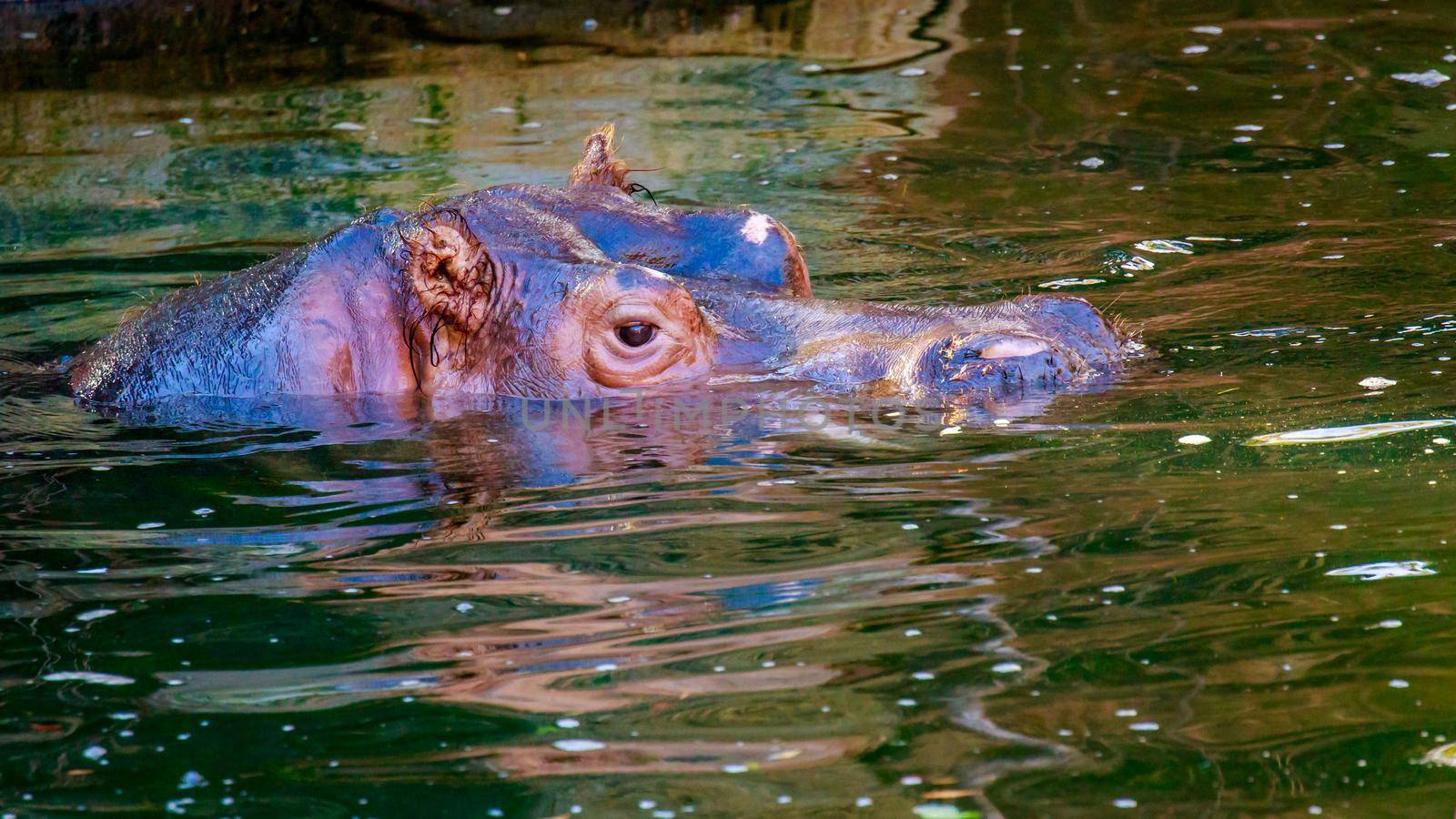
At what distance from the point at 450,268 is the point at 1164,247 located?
403 centimetres

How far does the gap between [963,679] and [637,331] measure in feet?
8.67

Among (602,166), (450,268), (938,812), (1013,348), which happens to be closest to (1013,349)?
(1013,348)

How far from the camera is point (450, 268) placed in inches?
229

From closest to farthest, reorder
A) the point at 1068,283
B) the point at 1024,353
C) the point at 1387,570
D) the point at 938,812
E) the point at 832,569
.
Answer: the point at 938,812 → the point at 1387,570 → the point at 832,569 → the point at 1024,353 → the point at 1068,283

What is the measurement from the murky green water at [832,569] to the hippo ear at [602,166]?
144cm

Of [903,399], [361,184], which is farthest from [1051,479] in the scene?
[361,184]

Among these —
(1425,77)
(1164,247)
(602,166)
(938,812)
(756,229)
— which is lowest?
(938,812)

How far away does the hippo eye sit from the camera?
5910 millimetres

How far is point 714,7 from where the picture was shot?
1547 cm

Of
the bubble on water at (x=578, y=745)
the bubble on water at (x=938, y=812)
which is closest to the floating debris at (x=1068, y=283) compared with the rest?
the bubble on water at (x=578, y=745)

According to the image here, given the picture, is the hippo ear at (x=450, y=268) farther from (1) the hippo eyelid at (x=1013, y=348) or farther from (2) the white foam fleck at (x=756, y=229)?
(1) the hippo eyelid at (x=1013, y=348)

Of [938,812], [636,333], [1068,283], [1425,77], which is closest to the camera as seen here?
[938,812]

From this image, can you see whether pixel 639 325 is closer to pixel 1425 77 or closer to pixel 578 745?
pixel 578 745

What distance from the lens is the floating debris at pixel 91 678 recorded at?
381cm
